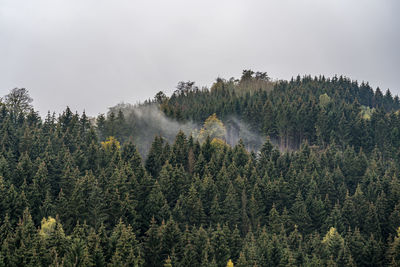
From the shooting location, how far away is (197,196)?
291 ft

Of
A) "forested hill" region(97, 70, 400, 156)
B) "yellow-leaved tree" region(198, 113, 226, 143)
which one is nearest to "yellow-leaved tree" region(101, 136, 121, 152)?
"forested hill" region(97, 70, 400, 156)

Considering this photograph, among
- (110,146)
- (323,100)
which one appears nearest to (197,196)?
(110,146)

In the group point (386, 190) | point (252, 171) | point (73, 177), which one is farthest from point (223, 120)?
point (73, 177)

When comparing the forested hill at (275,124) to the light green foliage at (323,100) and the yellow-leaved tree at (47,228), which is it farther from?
the yellow-leaved tree at (47,228)

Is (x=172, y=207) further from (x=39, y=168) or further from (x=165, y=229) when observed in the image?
(x=39, y=168)

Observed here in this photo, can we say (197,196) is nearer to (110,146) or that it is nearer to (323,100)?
(110,146)

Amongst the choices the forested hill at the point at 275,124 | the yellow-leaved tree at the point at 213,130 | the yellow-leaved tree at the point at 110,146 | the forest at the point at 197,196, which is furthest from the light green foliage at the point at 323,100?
the yellow-leaved tree at the point at 110,146

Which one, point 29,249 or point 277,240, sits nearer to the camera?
point 29,249

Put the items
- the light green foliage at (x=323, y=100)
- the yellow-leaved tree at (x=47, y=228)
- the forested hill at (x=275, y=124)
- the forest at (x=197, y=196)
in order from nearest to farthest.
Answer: the yellow-leaved tree at (x=47, y=228) < the forest at (x=197, y=196) < the forested hill at (x=275, y=124) < the light green foliage at (x=323, y=100)

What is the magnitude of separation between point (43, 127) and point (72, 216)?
4367 centimetres

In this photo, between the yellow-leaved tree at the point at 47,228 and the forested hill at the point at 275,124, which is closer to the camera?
the yellow-leaved tree at the point at 47,228

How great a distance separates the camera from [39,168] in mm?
85062

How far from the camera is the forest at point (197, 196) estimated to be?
6994 cm

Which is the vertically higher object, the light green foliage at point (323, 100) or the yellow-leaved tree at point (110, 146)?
the light green foliage at point (323, 100)
